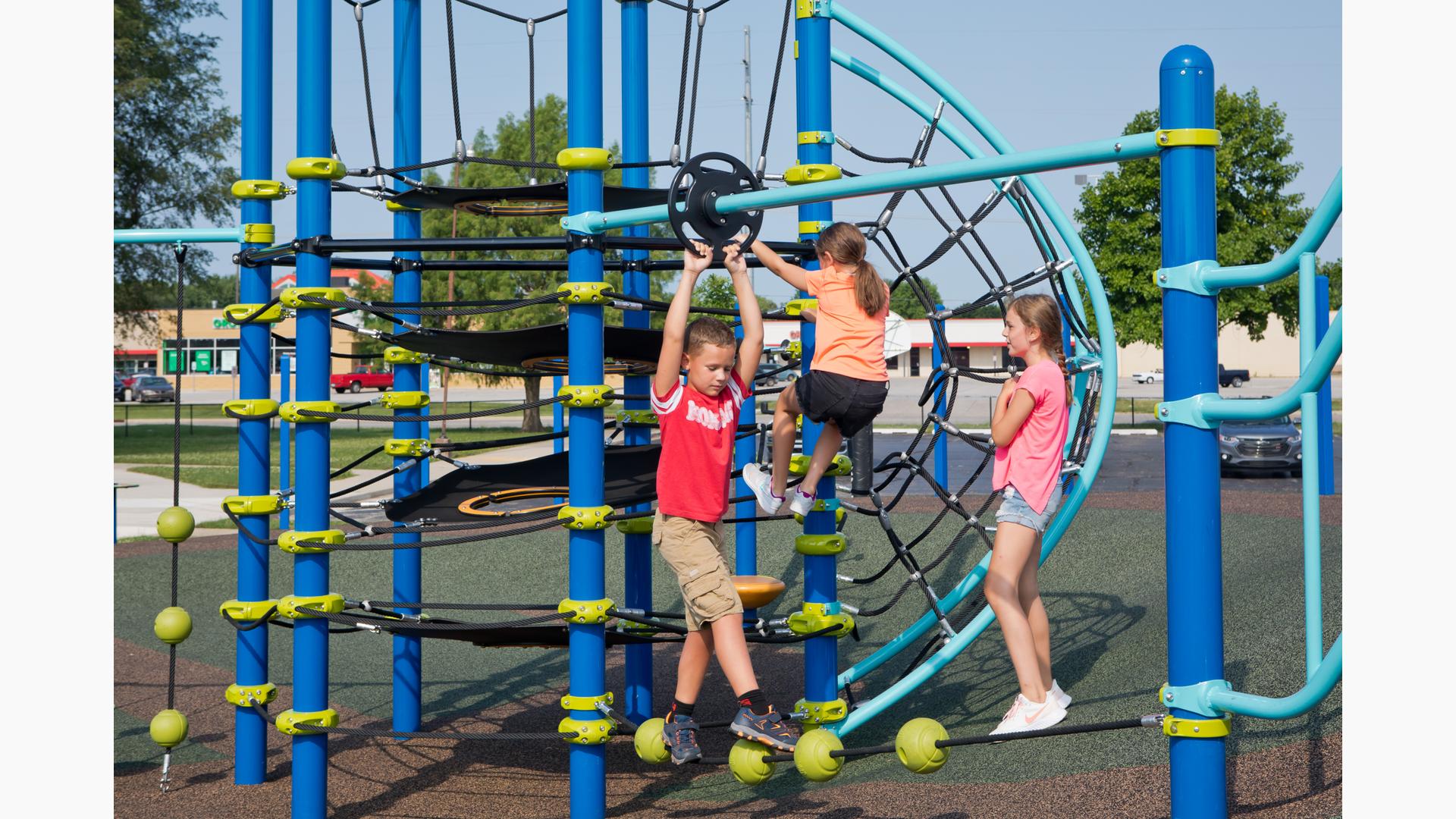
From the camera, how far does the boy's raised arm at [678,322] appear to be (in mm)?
4242

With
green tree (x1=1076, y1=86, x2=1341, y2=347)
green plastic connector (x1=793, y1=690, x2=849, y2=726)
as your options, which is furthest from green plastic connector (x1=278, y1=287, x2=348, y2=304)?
green tree (x1=1076, y1=86, x2=1341, y2=347)

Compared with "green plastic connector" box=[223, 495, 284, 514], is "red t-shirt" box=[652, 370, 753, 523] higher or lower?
higher

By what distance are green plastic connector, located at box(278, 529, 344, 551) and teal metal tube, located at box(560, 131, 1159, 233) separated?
1.64m

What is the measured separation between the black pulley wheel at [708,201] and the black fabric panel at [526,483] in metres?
1.14

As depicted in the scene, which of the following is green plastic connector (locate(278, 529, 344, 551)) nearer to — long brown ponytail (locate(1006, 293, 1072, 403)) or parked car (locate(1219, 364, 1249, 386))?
long brown ponytail (locate(1006, 293, 1072, 403))

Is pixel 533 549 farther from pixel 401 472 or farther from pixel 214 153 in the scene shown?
pixel 214 153

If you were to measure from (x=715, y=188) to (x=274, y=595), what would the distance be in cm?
835

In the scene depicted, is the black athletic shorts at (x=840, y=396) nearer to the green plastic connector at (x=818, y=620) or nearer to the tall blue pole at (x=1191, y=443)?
the green plastic connector at (x=818, y=620)

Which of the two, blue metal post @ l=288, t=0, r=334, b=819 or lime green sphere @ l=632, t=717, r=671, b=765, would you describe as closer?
lime green sphere @ l=632, t=717, r=671, b=765

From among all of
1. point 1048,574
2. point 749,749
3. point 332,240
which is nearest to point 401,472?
point 332,240

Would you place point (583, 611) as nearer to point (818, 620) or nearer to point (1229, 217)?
point (818, 620)

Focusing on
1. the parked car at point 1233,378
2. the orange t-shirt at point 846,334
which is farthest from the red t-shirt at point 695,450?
the parked car at point 1233,378

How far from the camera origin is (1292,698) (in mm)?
2879

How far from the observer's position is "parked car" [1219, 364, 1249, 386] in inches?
2176
